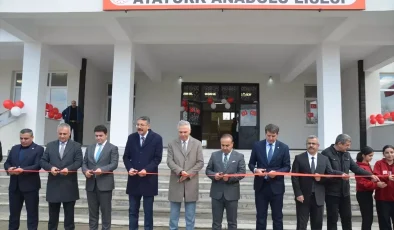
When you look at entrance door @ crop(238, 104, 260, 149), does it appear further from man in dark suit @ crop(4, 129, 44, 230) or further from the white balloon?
man in dark suit @ crop(4, 129, 44, 230)

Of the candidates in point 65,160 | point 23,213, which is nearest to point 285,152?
point 65,160

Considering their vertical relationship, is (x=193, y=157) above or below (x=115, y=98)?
below

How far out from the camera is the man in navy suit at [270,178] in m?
4.16

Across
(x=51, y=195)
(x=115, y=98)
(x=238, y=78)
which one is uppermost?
(x=238, y=78)

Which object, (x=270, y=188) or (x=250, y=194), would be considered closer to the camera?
(x=270, y=188)

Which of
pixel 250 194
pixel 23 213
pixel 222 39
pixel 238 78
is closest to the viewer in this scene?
pixel 23 213

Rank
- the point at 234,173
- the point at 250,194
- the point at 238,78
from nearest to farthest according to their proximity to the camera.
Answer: the point at 234,173 → the point at 250,194 → the point at 238,78

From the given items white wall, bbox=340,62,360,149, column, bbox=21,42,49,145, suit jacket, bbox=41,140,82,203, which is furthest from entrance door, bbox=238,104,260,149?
suit jacket, bbox=41,140,82,203

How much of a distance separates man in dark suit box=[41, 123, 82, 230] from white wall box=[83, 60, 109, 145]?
7.62 metres

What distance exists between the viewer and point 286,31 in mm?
8312

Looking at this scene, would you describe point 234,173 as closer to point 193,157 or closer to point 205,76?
point 193,157

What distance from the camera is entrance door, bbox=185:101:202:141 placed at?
12883 millimetres

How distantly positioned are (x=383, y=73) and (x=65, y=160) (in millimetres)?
11401

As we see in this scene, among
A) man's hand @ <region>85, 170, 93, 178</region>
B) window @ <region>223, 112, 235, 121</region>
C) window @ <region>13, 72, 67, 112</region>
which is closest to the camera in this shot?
man's hand @ <region>85, 170, 93, 178</region>
